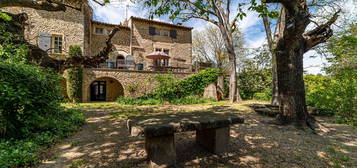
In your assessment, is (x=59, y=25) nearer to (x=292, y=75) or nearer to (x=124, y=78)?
(x=124, y=78)

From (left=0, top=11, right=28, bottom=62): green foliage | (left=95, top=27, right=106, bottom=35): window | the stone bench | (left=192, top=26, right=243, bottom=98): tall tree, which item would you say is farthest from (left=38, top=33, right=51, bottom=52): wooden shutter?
(left=192, top=26, right=243, bottom=98): tall tree

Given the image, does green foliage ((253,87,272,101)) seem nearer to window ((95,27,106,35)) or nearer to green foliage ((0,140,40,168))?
green foliage ((0,140,40,168))

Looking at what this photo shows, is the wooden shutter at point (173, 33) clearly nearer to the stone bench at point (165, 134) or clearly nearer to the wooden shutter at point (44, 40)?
the wooden shutter at point (44, 40)

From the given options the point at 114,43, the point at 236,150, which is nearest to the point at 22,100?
the point at 236,150

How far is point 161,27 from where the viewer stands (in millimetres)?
16875

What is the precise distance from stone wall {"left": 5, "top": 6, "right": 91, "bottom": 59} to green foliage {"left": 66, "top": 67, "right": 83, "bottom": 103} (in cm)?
265

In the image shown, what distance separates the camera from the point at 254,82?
13523 millimetres

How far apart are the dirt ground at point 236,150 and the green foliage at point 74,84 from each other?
27.3ft

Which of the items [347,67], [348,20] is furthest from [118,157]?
[348,20]

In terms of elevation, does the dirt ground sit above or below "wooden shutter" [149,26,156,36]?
below

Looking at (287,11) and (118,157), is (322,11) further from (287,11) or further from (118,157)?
(118,157)

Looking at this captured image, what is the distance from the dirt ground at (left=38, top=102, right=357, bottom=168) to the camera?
234 centimetres

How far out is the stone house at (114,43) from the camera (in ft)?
38.0

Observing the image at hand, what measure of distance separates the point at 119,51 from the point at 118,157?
1423cm
